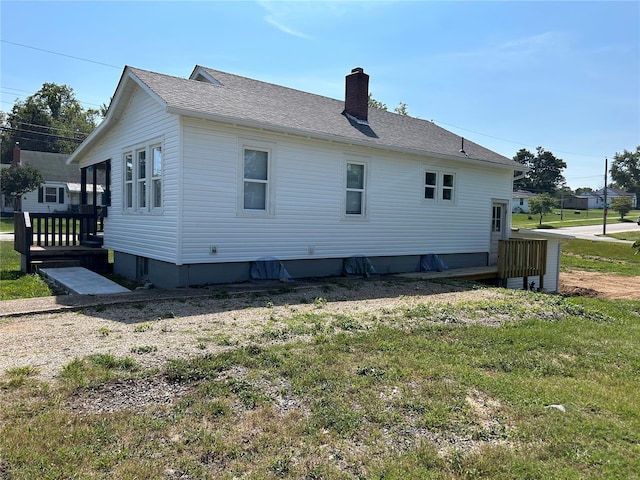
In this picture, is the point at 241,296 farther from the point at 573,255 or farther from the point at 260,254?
the point at 573,255

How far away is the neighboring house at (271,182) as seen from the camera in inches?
364

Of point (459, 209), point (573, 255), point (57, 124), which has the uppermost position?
point (57, 124)

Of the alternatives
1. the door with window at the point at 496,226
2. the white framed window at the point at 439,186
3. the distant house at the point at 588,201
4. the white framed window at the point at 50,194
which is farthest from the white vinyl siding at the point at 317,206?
the distant house at the point at 588,201

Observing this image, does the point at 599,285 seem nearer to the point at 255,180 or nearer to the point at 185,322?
the point at 255,180

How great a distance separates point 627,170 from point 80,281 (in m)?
114

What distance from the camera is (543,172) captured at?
299ft

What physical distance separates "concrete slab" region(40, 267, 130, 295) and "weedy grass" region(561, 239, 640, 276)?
17.1 meters

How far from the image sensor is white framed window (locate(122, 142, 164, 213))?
10125mm

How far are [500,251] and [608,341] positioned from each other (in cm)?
755

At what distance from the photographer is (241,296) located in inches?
332

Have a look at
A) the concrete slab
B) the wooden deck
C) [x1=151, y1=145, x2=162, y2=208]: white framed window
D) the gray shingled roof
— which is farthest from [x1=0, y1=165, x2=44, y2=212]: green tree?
the wooden deck

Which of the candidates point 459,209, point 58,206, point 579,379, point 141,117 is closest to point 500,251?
point 459,209

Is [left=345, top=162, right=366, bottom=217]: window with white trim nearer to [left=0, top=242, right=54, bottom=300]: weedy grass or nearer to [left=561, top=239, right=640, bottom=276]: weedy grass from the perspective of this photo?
[left=0, top=242, right=54, bottom=300]: weedy grass

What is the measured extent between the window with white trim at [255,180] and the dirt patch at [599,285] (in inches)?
415
